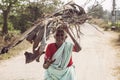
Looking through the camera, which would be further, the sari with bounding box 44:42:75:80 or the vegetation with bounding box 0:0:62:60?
the vegetation with bounding box 0:0:62:60

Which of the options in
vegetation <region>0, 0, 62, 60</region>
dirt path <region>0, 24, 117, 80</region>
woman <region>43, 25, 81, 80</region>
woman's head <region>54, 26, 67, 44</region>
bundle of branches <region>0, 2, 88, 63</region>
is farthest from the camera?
vegetation <region>0, 0, 62, 60</region>

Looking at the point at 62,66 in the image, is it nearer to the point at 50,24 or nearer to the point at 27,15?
the point at 50,24

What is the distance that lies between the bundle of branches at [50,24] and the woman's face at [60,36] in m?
0.22

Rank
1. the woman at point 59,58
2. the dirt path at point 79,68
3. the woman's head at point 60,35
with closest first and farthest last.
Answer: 1. the woman's head at point 60,35
2. the woman at point 59,58
3. the dirt path at point 79,68

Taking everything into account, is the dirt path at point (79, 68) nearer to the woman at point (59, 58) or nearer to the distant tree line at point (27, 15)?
the woman at point (59, 58)

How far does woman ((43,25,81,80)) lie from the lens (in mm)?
5109

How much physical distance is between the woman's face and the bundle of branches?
8.5 inches

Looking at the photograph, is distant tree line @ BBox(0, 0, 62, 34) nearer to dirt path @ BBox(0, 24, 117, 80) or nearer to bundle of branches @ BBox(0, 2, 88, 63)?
dirt path @ BBox(0, 24, 117, 80)

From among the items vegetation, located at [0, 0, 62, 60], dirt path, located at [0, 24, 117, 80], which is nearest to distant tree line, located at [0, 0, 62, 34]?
vegetation, located at [0, 0, 62, 60]

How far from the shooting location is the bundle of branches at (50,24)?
4.46 metres

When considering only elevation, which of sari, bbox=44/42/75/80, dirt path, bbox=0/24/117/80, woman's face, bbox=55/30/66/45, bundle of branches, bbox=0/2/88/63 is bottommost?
dirt path, bbox=0/24/117/80

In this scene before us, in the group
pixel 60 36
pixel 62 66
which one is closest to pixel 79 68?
pixel 62 66

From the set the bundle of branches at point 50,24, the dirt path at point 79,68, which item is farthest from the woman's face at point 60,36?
the dirt path at point 79,68

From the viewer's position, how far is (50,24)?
15.2ft
